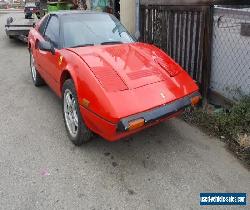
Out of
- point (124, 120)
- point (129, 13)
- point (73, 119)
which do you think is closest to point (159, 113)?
point (124, 120)

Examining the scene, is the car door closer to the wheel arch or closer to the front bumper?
the wheel arch

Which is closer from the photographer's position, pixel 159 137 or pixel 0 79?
pixel 159 137

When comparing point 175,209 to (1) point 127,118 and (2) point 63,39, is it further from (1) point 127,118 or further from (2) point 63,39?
(2) point 63,39

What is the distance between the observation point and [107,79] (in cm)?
359

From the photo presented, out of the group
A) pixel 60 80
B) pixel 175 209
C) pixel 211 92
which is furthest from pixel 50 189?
pixel 211 92

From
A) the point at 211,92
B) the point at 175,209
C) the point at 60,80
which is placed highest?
the point at 60,80

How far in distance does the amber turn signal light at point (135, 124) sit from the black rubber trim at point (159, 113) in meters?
0.03

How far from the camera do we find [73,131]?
4.14 meters

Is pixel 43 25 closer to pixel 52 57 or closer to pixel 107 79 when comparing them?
pixel 52 57

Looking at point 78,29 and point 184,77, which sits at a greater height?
point 78,29

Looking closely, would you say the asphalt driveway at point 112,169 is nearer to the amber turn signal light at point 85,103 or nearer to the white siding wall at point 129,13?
the amber turn signal light at point 85,103

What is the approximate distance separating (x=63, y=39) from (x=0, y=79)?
10.4 feet

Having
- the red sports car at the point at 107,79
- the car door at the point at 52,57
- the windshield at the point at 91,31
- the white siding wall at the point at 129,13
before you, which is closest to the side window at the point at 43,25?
the car door at the point at 52,57

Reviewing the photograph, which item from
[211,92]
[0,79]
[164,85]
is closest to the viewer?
[164,85]
